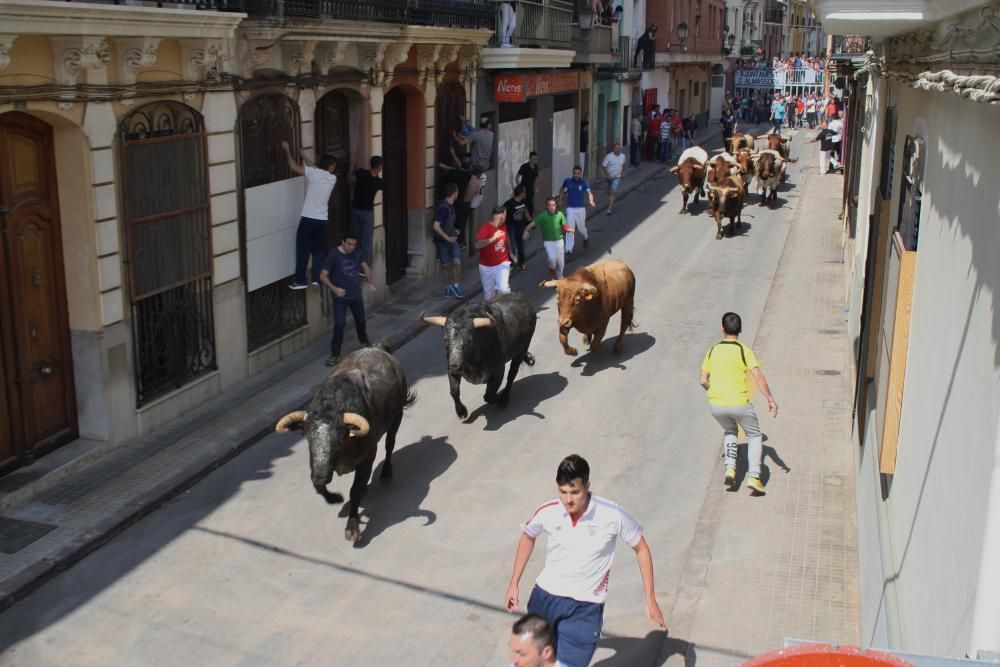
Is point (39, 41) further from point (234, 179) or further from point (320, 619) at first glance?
point (320, 619)

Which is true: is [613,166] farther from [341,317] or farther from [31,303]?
[31,303]

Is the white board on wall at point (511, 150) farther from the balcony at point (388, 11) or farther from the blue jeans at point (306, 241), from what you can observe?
the blue jeans at point (306, 241)

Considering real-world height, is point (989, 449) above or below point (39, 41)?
below

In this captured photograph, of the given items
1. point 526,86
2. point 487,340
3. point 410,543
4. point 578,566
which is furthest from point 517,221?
point 578,566

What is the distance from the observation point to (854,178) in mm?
21672

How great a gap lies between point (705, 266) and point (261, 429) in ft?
36.7

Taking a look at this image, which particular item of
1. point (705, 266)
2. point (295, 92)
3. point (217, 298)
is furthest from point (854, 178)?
point (217, 298)

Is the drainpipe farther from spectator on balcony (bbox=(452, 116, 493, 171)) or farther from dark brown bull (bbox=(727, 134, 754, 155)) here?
dark brown bull (bbox=(727, 134, 754, 155))

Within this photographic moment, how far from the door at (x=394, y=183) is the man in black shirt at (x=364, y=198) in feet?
5.55

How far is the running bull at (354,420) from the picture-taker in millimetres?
8469

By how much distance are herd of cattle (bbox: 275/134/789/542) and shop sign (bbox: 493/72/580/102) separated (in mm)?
8185

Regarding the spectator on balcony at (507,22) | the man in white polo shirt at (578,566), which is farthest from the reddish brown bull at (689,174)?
the man in white polo shirt at (578,566)

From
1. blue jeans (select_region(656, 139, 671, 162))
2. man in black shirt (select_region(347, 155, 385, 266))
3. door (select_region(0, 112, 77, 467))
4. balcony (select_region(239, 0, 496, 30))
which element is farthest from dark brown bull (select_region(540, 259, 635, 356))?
blue jeans (select_region(656, 139, 671, 162))

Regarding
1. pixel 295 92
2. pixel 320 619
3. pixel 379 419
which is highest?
pixel 295 92
